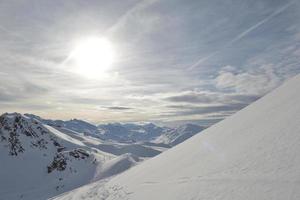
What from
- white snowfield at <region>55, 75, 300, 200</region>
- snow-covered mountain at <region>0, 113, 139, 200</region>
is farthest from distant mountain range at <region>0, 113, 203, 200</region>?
white snowfield at <region>55, 75, 300, 200</region>

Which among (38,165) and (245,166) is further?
(38,165)

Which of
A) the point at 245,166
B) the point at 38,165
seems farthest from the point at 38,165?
the point at 245,166

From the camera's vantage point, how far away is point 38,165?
319 feet

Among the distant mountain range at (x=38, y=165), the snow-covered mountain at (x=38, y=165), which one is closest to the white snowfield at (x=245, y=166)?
the snow-covered mountain at (x=38, y=165)

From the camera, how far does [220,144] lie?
24828 mm

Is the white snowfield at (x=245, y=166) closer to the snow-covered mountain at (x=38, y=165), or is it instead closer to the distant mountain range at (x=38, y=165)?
the snow-covered mountain at (x=38, y=165)

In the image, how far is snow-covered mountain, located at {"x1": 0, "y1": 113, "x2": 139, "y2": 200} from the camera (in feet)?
269

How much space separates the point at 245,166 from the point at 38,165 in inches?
3722

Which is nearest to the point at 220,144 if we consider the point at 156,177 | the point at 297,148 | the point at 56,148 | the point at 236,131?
the point at 236,131

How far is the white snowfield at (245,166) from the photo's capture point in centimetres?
1348

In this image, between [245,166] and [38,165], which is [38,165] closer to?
[38,165]

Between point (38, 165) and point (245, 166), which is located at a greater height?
point (245, 166)

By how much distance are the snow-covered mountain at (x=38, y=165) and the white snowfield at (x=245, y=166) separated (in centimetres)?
6069

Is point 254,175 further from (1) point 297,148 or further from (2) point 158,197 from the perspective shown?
(2) point 158,197
